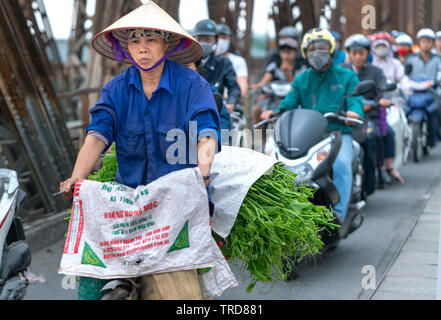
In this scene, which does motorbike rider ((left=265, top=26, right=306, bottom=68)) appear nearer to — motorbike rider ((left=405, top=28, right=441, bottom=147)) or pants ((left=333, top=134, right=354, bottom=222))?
motorbike rider ((left=405, top=28, right=441, bottom=147))

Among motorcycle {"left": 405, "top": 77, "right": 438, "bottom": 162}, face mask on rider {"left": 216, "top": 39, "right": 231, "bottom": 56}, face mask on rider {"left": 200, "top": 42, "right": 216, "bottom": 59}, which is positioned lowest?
motorcycle {"left": 405, "top": 77, "right": 438, "bottom": 162}

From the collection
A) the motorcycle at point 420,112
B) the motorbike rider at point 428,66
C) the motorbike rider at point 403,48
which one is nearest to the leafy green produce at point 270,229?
the motorcycle at point 420,112

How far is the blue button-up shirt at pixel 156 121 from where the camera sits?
12.1 ft

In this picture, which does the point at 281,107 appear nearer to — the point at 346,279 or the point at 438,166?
the point at 346,279

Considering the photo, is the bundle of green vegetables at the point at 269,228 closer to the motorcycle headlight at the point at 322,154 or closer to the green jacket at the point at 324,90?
the motorcycle headlight at the point at 322,154

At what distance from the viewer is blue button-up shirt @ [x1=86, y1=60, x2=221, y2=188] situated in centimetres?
370

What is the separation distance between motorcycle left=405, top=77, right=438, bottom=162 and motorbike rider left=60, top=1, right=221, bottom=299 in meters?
9.87

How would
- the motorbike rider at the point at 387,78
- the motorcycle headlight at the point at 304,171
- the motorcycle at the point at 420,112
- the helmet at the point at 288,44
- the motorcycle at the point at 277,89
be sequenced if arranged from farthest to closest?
the motorcycle at the point at 420,112, the helmet at the point at 288,44, the motorbike rider at the point at 387,78, the motorcycle at the point at 277,89, the motorcycle headlight at the point at 304,171

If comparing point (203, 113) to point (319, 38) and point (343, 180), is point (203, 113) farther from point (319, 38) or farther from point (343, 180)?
point (319, 38)

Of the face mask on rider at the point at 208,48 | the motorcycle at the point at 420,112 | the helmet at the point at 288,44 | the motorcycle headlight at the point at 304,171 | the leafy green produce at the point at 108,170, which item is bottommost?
the motorcycle at the point at 420,112

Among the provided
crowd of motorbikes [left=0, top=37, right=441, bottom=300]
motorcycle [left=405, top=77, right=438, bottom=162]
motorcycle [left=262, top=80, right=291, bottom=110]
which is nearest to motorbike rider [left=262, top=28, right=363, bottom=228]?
crowd of motorbikes [left=0, top=37, right=441, bottom=300]

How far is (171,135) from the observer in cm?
369
